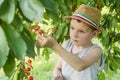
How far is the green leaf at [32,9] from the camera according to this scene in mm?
912

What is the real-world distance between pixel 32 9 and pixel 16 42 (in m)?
0.10

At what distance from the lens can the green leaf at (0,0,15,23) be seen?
0.94 metres

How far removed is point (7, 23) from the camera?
0.96 m

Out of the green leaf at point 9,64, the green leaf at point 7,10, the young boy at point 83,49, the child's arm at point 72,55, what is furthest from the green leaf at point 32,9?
the young boy at point 83,49

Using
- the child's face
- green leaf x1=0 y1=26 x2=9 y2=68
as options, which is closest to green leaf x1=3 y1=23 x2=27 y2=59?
green leaf x1=0 y1=26 x2=9 y2=68

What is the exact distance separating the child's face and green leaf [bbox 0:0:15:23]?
102 centimetres

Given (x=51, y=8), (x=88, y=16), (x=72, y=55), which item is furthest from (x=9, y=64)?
(x=88, y=16)

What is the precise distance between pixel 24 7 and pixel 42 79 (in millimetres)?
3948

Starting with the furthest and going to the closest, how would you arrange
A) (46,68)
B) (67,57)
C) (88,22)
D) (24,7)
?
(46,68) → (88,22) → (67,57) → (24,7)

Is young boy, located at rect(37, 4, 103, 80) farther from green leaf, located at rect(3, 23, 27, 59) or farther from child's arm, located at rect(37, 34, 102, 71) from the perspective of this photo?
green leaf, located at rect(3, 23, 27, 59)

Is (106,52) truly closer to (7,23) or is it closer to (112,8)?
(112,8)

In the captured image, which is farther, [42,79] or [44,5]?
[42,79]

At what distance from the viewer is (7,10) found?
947 mm

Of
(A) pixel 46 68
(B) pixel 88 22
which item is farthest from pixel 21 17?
(A) pixel 46 68
